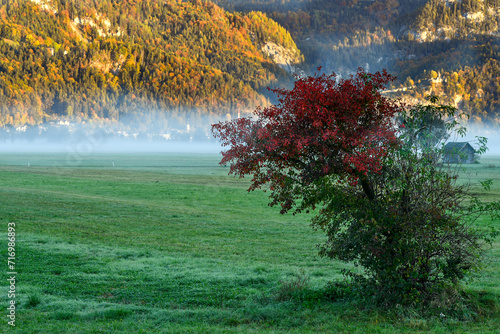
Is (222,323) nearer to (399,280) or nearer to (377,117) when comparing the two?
(399,280)

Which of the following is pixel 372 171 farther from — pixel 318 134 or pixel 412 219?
pixel 318 134

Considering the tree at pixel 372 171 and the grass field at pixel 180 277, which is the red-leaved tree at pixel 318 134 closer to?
the tree at pixel 372 171

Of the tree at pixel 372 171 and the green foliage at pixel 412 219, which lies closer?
the tree at pixel 372 171

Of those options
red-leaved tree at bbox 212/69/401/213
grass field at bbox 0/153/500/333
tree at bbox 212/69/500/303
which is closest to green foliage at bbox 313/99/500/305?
tree at bbox 212/69/500/303

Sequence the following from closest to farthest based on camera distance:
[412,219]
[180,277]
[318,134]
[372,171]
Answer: [318,134] < [412,219] < [372,171] < [180,277]

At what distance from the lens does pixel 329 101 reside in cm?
1024

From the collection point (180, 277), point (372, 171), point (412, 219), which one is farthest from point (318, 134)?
point (180, 277)

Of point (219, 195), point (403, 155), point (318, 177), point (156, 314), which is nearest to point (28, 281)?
point (156, 314)

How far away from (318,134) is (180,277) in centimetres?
790

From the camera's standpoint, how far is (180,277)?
50.1ft

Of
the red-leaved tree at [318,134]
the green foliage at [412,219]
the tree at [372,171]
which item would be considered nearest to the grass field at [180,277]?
the green foliage at [412,219]

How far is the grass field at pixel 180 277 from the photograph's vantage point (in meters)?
10.5

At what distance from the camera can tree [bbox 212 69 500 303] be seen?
1025cm

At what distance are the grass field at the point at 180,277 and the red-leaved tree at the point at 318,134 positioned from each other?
288 cm
